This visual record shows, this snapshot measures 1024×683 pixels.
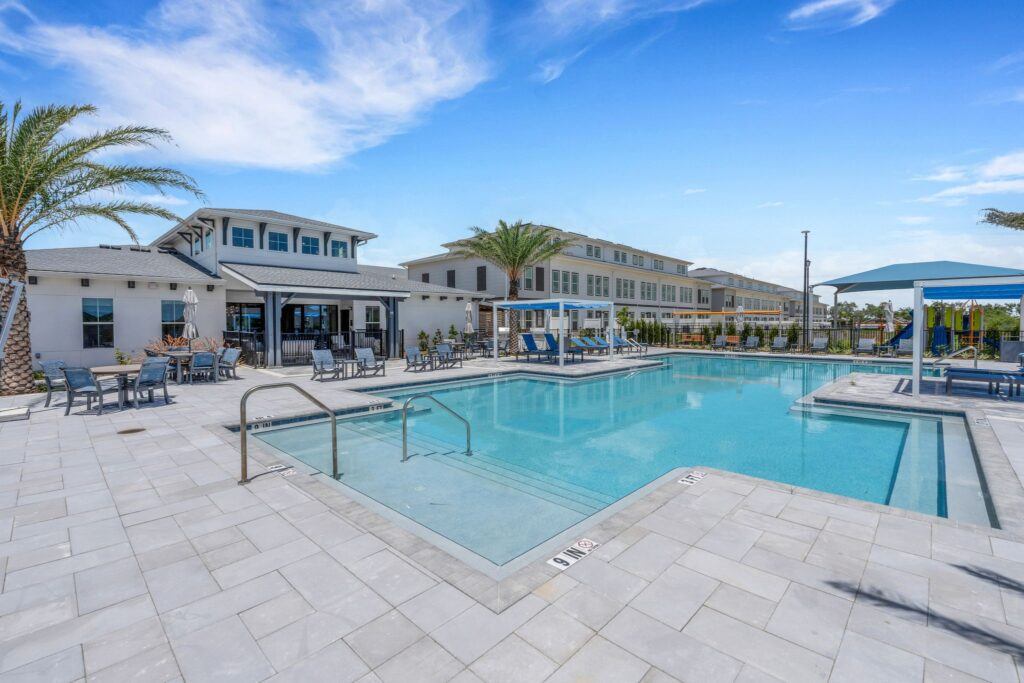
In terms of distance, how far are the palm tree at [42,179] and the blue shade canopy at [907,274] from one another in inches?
808

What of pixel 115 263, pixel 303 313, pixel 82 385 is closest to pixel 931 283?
pixel 82 385

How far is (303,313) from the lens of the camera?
23.2m

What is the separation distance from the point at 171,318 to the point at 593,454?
16928 millimetres

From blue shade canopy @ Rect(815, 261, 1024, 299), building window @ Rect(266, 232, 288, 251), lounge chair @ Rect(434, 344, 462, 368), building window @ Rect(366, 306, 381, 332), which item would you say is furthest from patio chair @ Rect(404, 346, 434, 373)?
blue shade canopy @ Rect(815, 261, 1024, 299)

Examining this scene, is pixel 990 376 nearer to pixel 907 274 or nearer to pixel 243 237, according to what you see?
pixel 907 274

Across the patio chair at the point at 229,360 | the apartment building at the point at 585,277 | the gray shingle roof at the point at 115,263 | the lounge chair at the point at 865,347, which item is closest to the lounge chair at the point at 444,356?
the patio chair at the point at 229,360

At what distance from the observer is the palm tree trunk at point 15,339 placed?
35.6 ft

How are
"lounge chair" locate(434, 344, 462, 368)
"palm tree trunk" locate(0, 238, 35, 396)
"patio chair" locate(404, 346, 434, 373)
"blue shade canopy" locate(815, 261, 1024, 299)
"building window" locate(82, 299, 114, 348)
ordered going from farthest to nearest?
"lounge chair" locate(434, 344, 462, 368) → "patio chair" locate(404, 346, 434, 373) → "building window" locate(82, 299, 114, 348) → "blue shade canopy" locate(815, 261, 1024, 299) → "palm tree trunk" locate(0, 238, 35, 396)

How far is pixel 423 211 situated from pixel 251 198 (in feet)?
24.1

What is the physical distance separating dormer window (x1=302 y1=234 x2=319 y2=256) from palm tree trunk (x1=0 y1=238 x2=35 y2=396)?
9833 millimetres

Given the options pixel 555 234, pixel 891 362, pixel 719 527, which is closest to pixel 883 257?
pixel 891 362

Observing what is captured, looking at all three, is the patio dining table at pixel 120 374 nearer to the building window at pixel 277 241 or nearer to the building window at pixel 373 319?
the building window at pixel 277 241

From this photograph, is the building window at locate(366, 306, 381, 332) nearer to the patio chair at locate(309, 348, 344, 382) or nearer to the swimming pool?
the patio chair at locate(309, 348, 344, 382)

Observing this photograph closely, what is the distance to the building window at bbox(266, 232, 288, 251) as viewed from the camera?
63.9 feet
